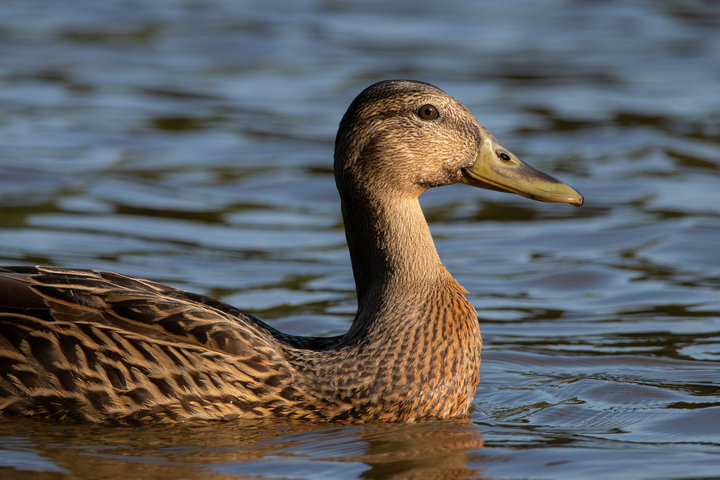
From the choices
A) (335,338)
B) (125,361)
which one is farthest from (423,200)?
(125,361)

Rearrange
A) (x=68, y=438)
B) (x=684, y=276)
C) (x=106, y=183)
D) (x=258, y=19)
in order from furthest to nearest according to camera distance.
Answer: (x=258, y=19), (x=106, y=183), (x=684, y=276), (x=68, y=438)

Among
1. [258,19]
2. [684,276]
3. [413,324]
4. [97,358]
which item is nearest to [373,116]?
[413,324]

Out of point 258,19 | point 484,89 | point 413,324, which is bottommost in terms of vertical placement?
point 413,324

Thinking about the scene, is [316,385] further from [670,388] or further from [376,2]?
[376,2]

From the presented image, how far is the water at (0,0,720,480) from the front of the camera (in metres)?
6.77

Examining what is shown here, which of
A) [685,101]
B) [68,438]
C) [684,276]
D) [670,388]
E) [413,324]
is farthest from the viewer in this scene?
[685,101]

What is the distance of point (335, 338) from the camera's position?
25.4 feet

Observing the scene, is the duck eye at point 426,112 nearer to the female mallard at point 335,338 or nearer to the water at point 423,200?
the female mallard at point 335,338

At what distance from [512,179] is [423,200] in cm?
574

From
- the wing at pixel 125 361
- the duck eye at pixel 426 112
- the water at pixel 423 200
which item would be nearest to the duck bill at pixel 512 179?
the duck eye at pixel 426 112

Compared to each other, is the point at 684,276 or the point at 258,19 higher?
the point at 258,19

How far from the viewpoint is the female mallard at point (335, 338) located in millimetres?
6840

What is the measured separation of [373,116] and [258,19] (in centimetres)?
1448

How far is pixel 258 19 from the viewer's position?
845 inches
